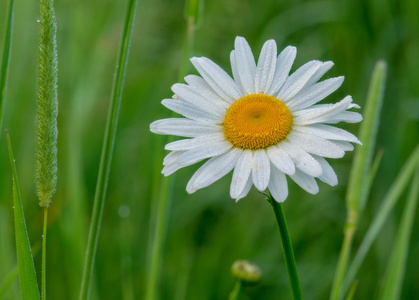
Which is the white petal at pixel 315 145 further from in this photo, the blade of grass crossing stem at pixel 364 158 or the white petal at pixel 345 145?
the blade of grass crossing stem at pixel 364 158

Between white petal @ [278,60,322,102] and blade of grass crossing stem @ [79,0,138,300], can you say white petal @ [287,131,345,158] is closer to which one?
white petal @ [278,60,322,102]

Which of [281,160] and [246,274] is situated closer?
[281,160]

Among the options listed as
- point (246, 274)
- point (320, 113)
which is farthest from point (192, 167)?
point (320, 113)

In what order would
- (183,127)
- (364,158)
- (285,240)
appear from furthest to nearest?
(364,158) → (183,127) → (285,240)

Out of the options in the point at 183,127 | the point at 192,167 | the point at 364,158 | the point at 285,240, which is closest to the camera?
the point at 285,240

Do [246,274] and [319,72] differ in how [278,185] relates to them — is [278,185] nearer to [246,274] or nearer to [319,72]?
[319,72]

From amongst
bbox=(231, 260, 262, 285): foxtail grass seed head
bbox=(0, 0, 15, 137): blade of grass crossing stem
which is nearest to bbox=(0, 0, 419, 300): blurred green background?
bbox=(231, 260, 262, 285): foxtail grass seed head
